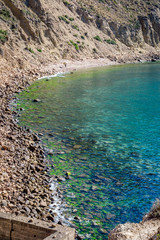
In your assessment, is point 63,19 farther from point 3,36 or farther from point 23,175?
point 23,175

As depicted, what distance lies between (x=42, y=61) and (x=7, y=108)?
26743 millimetres

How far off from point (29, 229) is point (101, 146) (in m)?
11.2

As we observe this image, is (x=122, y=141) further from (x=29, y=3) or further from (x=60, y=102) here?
(x=29, y=3)

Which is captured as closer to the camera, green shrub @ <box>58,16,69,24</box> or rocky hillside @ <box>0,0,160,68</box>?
rocky hillside @ <box>0,0,160,68</box>

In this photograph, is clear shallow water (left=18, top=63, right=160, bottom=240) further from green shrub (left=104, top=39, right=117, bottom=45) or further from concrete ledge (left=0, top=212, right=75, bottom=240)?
green shrub (left=104, top=39, right=117, bottom=45)

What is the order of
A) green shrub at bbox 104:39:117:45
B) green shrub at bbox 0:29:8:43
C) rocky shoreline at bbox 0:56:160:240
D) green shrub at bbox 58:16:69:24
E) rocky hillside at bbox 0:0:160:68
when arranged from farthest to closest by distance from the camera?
green shrub at bbox 104:39:117:45 < green shrub at bbox 58:16:69:24 < rocky hillside at bbox 0:0:160:68 < green shrub at bbox 0:29:8:43 < rocky shoreline at bbox 0:56:160:240

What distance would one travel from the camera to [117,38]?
86.0 meters

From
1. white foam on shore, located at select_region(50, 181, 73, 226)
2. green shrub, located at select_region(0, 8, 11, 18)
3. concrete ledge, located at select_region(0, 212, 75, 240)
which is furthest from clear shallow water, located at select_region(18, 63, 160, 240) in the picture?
green shrub, located at select_region(0, 8, 11, 18)

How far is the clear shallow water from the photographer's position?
1215cm

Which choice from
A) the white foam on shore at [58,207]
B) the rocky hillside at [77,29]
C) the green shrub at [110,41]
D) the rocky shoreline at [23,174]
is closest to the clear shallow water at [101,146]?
the white foam on shore at [58,207]

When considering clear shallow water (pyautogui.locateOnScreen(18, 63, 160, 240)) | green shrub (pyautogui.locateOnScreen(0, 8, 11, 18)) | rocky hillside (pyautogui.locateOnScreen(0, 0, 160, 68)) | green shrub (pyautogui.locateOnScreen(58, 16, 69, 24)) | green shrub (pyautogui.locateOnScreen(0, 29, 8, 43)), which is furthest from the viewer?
green shrub (pyautogui.locateOnScreen(58, 16, 69, 24))

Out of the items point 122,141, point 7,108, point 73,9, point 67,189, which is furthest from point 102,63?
point 67,189

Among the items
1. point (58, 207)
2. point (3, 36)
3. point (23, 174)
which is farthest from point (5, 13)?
point (58, 207)

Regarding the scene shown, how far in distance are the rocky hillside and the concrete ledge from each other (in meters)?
36.6
